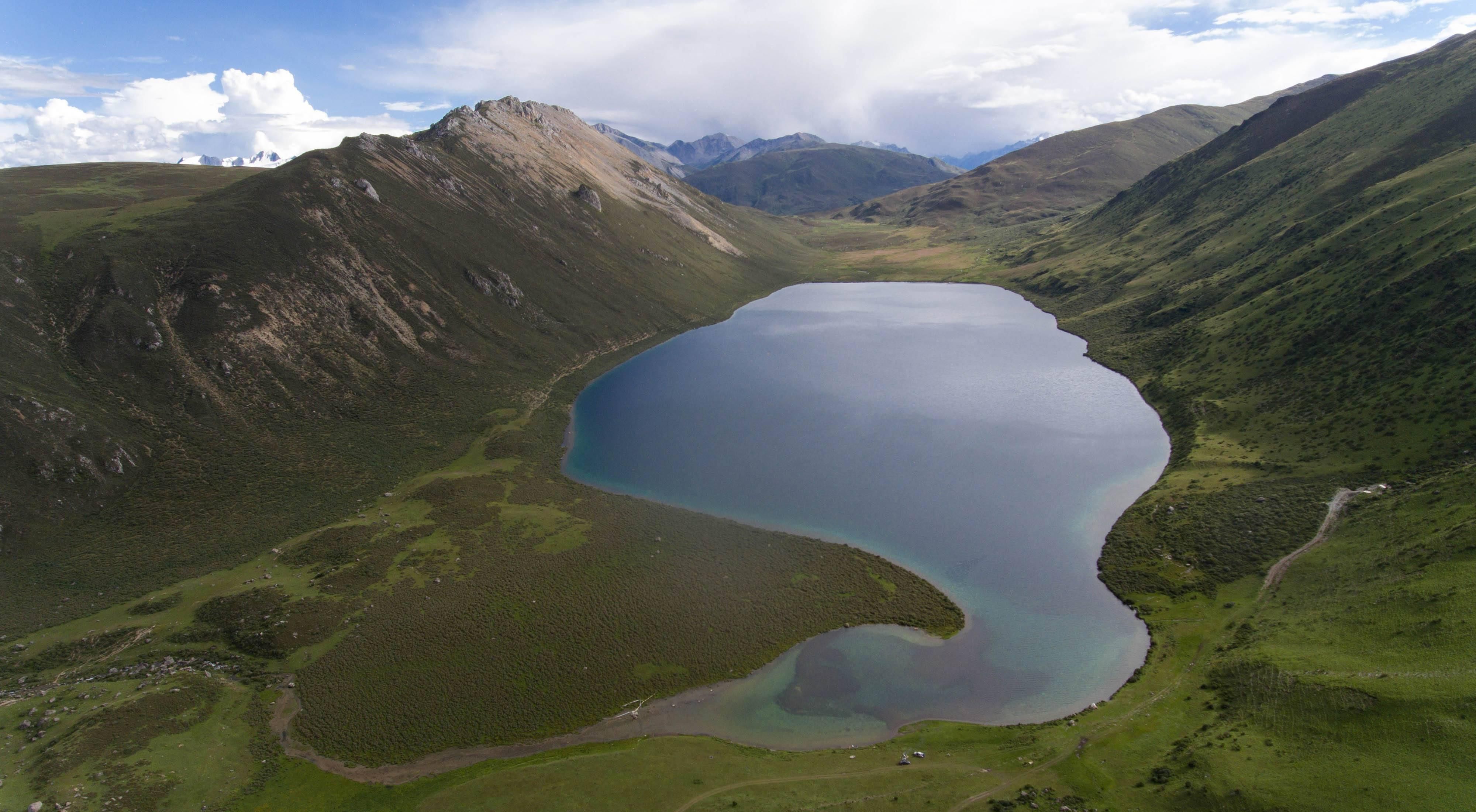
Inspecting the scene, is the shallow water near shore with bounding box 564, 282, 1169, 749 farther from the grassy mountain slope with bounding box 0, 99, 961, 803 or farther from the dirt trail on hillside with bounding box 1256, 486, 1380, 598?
the dirt trail on hillside with bounding box 1256, 486, 1380, 598

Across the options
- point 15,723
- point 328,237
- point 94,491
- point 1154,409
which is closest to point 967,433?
point 1154,409

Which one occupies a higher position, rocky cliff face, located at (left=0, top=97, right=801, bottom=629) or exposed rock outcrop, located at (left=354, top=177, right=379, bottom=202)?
exposed rock outcrop, located at (left=354, top=177, right=379, bottom=202)

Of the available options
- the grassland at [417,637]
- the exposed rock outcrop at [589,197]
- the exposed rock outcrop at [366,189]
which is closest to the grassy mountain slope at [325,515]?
the grassland at [417,637]

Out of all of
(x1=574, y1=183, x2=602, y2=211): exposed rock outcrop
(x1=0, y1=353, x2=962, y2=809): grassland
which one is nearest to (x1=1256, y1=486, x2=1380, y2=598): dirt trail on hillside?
(x1=0, y1=353, x2=962, y2=809): grassland

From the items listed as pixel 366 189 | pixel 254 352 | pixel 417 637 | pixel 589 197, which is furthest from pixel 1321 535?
pixel 589 197

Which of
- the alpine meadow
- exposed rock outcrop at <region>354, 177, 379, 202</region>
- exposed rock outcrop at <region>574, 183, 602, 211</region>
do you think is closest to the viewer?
the alpine meadow

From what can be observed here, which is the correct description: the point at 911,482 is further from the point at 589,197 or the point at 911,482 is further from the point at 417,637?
the point at 589,197

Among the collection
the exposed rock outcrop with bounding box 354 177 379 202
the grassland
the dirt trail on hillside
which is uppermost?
the exposed rock outcrop with bounding box 354 177 379 202

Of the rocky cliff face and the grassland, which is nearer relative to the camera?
the grassland
